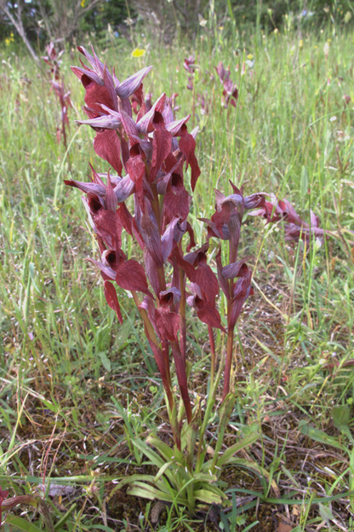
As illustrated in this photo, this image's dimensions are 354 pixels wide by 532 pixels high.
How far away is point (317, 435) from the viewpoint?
108 cm

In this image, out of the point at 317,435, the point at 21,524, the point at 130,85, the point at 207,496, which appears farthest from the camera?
the point at 317,435

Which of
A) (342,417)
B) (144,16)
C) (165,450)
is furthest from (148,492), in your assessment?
(144,16)

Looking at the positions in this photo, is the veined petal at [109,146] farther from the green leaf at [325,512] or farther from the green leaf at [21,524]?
the green leaf at [325,512]

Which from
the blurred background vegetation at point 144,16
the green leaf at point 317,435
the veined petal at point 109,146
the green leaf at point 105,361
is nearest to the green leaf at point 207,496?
the green leaf at point 317,435

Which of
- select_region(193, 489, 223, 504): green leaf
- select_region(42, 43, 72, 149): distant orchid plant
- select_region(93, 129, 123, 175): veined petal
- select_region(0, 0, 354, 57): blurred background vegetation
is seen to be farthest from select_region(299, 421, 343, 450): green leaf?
select_region(0, 0, 354, 57): blurred background vegetation

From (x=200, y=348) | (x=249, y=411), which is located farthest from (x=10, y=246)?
(x=249, y=411)

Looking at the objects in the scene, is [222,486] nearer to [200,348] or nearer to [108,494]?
[108,494]

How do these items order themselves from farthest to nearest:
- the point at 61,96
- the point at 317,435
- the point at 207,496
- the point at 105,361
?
the point at 61,96 → the point at 105,361 → the point at 317,435 → the point at 207,496

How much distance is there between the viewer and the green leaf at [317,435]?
105 centimetres

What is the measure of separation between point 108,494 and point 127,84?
105 cm

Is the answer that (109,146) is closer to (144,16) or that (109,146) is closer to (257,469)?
(257,469)

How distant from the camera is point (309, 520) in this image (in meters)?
0.91

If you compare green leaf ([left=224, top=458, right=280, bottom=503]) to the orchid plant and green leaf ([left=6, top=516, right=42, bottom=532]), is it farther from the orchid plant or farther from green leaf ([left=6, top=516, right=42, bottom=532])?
green leaf ([left=6, top=516, right=42, bottom=532])

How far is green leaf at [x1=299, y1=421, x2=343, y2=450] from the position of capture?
3.44 ft
